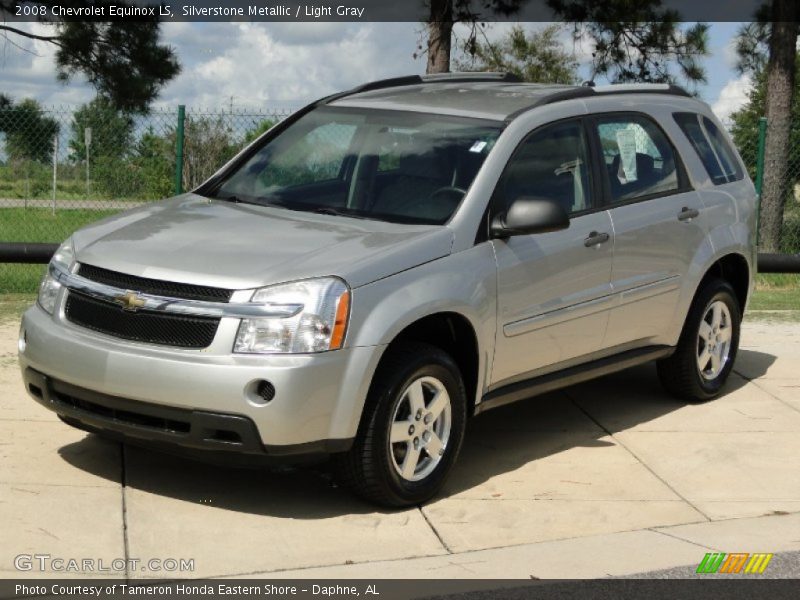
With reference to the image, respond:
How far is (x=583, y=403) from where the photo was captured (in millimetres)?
8516

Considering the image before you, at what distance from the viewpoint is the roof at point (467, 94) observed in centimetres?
727

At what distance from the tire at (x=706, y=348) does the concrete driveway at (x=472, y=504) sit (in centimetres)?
23

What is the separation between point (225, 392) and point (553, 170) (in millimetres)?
2445

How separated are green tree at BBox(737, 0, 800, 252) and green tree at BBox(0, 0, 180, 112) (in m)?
7.61

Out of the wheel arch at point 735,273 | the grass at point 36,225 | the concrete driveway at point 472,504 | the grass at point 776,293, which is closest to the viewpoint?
the concrete driveway at point 472,504

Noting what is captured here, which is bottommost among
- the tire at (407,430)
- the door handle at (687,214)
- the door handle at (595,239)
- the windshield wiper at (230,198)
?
the tire at (407,430)

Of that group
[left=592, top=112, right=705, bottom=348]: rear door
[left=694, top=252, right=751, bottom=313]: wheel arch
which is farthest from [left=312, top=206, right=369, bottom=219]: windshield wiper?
[left=694, top=252, right=751, bottom=313]: wheel arch

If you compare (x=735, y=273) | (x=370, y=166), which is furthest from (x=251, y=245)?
(x=735, y=273)

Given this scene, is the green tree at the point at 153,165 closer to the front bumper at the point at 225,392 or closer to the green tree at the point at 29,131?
the green tree at the point at 29,131

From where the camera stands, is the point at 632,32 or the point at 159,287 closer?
the point at 159,287

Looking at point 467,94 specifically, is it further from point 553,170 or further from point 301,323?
point 301,323

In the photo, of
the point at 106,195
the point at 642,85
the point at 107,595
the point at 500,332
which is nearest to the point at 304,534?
the point at 107,595


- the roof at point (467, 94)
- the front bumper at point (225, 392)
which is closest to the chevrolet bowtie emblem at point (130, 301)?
the front bumper at point (225, 392)

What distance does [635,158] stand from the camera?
25.7 feet
